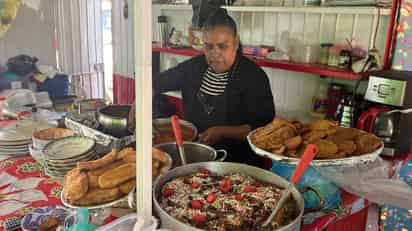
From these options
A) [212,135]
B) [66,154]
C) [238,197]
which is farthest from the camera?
[212,135]

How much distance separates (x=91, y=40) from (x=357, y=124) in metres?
1.37

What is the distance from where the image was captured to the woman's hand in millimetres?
1549

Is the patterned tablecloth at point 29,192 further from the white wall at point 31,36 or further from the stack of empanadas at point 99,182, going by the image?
the white wall at point 31,36

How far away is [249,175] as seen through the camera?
3.45 feet

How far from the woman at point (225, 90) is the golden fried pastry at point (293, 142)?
519mm

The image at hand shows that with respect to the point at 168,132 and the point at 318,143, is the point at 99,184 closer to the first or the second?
the point at 168,132

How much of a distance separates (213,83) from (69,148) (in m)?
0.76

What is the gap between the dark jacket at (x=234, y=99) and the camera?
1.67 m

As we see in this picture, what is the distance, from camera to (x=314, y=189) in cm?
97

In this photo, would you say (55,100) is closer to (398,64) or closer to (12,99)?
(12,99)

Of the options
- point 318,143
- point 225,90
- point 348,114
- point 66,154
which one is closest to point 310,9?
point 348,114

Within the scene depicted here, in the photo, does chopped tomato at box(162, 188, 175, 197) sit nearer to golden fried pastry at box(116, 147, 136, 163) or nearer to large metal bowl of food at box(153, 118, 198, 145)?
golden fried pastry at box(116, 147, 136, 163)

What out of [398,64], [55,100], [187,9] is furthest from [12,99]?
[398,64]

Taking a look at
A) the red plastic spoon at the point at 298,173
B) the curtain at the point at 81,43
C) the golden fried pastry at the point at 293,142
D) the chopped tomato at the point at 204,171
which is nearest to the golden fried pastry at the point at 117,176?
the chopped tomato at the point at 204,171
